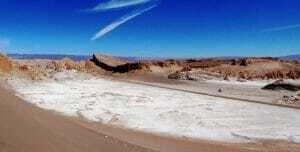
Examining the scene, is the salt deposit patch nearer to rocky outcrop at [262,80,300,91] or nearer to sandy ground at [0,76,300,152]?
sandy ground at [0,76,300,152]

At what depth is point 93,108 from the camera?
16.8 meters

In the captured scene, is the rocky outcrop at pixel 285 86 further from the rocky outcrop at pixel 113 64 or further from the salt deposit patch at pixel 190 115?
the rocky outcrop at pixel 113 64

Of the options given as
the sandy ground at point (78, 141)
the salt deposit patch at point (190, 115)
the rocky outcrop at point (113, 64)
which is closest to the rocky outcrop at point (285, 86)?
the salt deposit patch at point (190, 115)

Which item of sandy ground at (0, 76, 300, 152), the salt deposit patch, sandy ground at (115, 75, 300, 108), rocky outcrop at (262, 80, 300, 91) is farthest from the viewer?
rocky outcrop at (262, 80, 300, 91)

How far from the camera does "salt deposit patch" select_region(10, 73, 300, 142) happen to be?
12188mm

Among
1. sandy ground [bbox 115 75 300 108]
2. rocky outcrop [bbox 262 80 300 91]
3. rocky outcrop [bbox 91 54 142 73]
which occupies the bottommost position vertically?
sandy ground [bbox 115 75 300 108]

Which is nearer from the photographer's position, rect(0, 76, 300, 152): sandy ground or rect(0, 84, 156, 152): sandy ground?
rect(0, 84, 156, 152): sandy ground

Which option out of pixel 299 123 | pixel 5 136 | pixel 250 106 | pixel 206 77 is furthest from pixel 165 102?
pixel 206 77

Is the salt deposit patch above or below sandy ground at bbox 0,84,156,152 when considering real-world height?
below

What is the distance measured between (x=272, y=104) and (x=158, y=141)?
1025 centimetres

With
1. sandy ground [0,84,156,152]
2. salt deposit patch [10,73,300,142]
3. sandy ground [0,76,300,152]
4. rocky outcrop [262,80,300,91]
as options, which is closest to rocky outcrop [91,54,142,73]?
rocky outcrop [262,80,300,91]

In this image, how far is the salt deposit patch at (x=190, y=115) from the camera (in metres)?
12.2

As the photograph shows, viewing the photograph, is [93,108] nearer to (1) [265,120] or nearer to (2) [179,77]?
(1) [265,120]

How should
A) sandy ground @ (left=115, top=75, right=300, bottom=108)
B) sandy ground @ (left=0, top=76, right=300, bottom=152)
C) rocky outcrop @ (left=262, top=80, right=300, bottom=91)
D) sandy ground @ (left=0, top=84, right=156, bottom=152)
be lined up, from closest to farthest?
sandy ground @ (left=0, top=84, right=156, bottom=152) < sandy ground @ (left=0, top=76, right=300, bottom=152) < sandy ground @ (left=115, top=75, right=300, bottom=108) < rocky outcrop @ (left=262, top=80, right=300, bottom=91)
